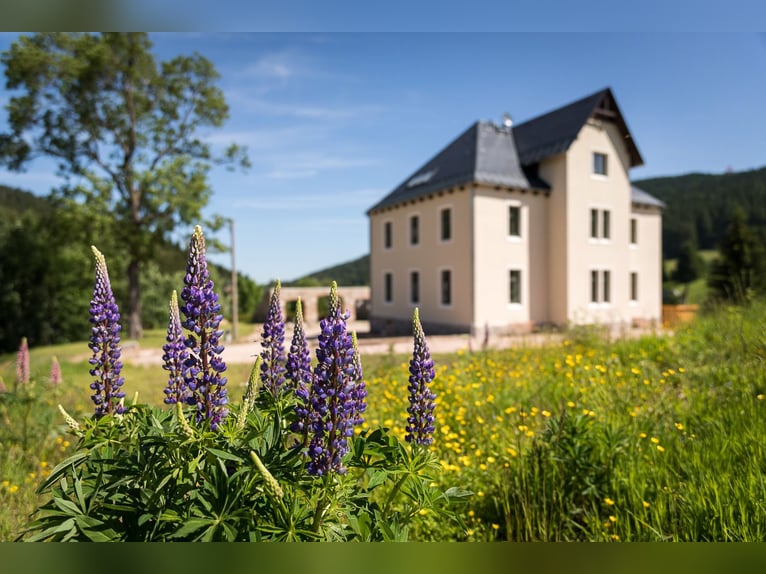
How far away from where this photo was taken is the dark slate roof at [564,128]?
1939cm

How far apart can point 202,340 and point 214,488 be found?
0.55 m

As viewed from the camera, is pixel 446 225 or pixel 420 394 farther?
pixel 446 225

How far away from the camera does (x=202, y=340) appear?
1727 mm

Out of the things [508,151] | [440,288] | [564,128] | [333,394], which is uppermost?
[564,128]

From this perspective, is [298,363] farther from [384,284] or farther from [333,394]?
[384,284]

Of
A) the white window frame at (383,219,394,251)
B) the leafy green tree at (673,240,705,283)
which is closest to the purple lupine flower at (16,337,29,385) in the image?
the white window frame at (383,219,394,251)

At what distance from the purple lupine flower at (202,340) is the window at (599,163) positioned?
21788mm

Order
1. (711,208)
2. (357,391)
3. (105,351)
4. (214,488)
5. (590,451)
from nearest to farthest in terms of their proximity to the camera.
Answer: (214,488) → (357,391) → (105,351) → (590,451) → (711,208)

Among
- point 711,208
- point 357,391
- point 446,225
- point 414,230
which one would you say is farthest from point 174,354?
point 711,208

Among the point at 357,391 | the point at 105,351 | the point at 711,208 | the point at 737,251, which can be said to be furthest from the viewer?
the point at 711,208

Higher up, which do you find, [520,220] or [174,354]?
[520,220]

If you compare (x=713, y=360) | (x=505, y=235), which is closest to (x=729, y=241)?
(x=505, y=235)

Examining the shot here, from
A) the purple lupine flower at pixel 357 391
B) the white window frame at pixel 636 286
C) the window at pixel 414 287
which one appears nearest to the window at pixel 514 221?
the window at pixel 414 287

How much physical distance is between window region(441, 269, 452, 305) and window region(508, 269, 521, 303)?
264 cm
